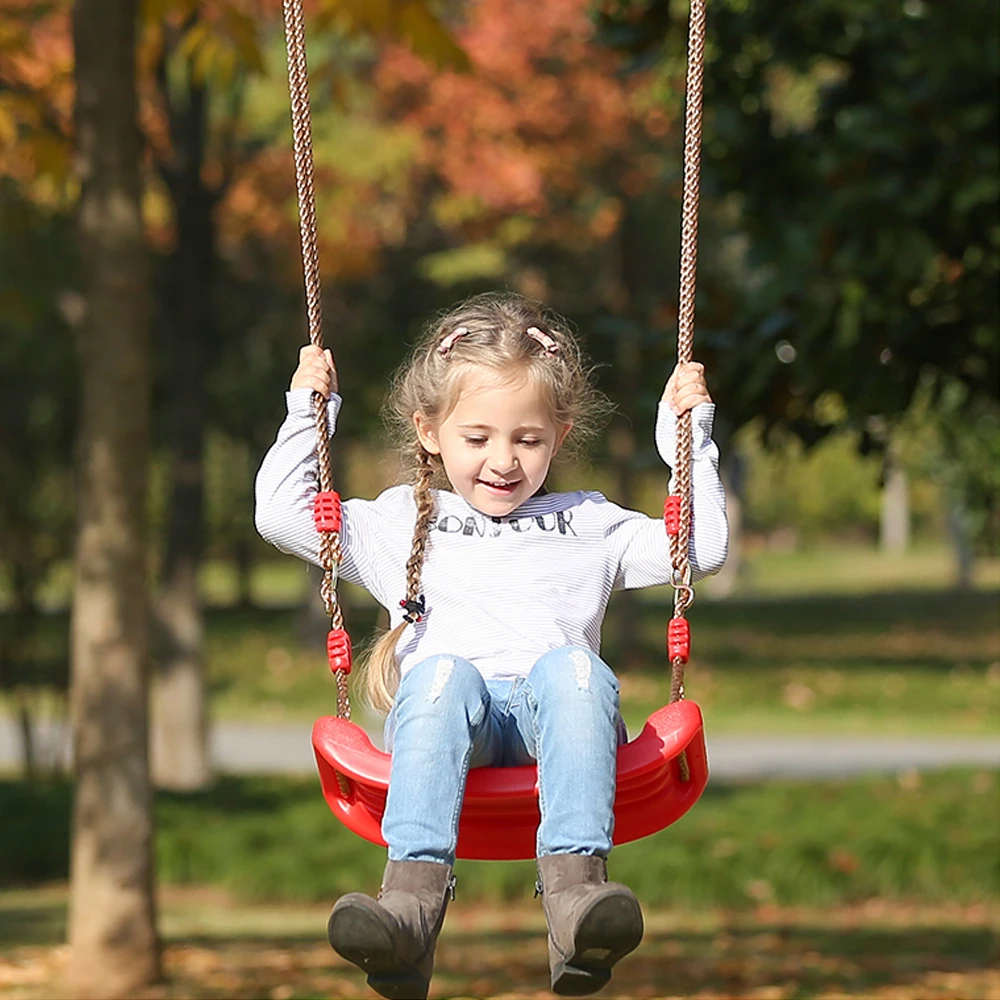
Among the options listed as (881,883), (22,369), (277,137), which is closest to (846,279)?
(881,883)

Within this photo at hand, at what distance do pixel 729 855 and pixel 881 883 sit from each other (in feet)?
2.62

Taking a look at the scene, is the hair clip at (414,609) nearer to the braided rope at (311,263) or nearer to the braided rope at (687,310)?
the braided rope at (311,263)

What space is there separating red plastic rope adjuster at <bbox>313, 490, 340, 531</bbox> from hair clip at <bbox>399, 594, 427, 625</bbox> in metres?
0.19

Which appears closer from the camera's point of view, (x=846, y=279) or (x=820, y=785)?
(x=846, y=279)

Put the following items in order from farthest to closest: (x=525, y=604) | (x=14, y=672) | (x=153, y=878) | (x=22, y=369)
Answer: (x=22, y=369) < (x=14, y=672) < (x=153, y=878) < (x=525, y=604)

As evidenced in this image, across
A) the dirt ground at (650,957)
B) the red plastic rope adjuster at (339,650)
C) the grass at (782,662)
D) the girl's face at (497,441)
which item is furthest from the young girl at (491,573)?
the grass at (782,662)

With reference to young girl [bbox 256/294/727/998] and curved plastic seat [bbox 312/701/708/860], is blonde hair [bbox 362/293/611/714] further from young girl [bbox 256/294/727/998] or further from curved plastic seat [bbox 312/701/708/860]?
curved plastic seat [bbox 312/701/708/860]

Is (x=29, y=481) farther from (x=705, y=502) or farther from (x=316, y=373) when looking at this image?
(x=705, y=502)

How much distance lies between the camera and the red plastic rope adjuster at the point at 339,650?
320cm

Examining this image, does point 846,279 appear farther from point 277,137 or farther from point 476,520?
point 277,137

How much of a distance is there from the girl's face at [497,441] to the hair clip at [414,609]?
0.71ft

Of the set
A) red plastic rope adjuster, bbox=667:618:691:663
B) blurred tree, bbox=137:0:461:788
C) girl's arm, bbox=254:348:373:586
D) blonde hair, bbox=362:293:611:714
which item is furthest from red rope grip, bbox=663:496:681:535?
blurred tree, bbox=137:0:461:788

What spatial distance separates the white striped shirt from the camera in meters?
3.26

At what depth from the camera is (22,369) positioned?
16.9 m
